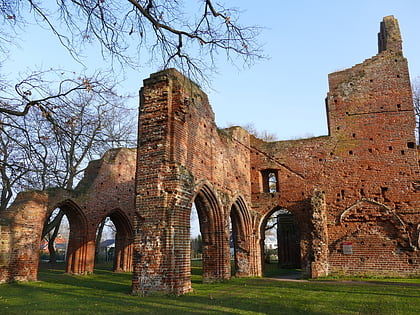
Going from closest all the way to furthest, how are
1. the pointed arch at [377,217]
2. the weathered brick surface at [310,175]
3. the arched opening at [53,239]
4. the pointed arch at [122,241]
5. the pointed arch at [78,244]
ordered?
the weathered brick surface at [310,175]
the pointed arch at [377,217]
the pointed arch at [78,244]
the pointed arch at [122,241]
the arched opening at [53,239]

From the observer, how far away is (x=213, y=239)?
39.9ft

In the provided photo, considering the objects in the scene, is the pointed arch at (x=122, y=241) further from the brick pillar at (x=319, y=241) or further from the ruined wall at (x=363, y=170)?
the brick pillar at (x=319, y=241)

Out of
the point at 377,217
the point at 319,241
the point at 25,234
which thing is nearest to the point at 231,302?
the point at 319,241

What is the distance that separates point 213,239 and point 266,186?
5.84 meters

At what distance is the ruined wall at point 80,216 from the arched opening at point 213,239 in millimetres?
6909

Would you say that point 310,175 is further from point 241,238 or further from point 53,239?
point 53,239

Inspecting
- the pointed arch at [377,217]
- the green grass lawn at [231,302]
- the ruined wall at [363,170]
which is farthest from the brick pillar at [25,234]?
the pointed arch at [377,217]

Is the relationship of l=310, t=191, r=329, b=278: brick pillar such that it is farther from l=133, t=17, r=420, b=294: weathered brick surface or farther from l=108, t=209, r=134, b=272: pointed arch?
l=108, t=209, r=134, b=272: pointed arch

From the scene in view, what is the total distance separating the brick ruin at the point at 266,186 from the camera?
32.5ft

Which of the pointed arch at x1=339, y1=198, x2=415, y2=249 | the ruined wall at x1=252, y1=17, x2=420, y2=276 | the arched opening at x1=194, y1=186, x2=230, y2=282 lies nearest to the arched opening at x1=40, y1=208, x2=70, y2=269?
the arched opening at x1=194, y1=186, x2=230, y2=282

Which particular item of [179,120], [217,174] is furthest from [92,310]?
[217,174]

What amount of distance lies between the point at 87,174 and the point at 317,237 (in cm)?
1163

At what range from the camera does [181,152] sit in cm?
999

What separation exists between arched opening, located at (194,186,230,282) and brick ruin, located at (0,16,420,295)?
4 centimetres
